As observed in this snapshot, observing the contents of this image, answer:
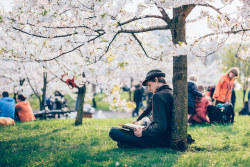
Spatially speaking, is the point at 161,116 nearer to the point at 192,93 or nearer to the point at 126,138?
the point at 126,138

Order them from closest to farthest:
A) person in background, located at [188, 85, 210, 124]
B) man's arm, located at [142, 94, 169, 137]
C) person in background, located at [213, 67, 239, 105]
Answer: man's arm, located at [142, 94, 169, 137], person in background, located at [188, 85, 210, 124], person in background, located at [213, 67, 239, 105]

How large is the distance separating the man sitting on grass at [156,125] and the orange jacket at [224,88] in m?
5.50

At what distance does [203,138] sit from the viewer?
6094mm

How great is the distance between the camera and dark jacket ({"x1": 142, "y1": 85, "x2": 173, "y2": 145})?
459 cm

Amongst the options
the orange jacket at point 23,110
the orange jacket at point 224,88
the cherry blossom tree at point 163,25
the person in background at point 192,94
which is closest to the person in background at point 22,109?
the orange jacket at point 23,110

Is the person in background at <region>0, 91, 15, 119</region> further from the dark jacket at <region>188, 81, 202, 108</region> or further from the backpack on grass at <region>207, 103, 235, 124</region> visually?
the backpack on grass at <region>207, 103, 235, 124</region>

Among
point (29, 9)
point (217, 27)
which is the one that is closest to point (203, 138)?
point (217, 27)

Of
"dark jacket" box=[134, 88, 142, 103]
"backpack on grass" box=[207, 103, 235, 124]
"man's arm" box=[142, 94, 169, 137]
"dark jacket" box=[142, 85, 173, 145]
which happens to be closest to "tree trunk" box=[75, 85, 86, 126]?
"backpack on grass" box=[207, 103, 235, 124]

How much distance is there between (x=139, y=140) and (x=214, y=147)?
163 centimetres

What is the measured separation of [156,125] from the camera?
4.60 m

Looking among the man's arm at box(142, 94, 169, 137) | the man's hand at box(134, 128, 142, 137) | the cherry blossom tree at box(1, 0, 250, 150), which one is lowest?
the man's hand at box(134, 128, 142, 137)

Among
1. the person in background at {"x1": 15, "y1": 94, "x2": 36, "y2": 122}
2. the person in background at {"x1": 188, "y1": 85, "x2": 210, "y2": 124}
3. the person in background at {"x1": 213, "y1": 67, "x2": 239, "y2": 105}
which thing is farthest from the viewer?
the person in background at {"x1": 15, "y1": 94, "x2": 36, "y2": 122}

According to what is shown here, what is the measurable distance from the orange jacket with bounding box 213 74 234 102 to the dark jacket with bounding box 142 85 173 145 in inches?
217

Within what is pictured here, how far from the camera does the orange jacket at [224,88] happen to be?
380 inches
